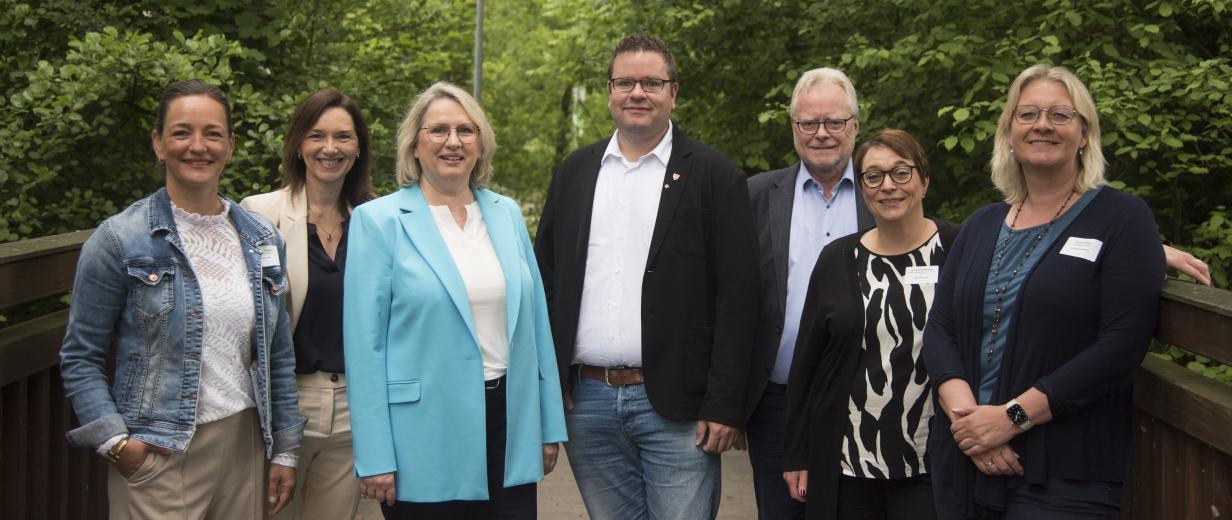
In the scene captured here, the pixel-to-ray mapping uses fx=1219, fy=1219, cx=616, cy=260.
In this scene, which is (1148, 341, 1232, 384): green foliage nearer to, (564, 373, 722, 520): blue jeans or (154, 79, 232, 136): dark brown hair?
(564, 373, 722, 520): blue jeans

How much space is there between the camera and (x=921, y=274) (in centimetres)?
393

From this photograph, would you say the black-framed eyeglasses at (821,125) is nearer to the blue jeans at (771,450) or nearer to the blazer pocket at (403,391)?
the blue jeans at (771,450)

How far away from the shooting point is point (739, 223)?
4.21 meters

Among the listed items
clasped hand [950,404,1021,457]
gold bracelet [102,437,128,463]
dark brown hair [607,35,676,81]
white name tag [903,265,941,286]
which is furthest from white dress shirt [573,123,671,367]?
gold bracelet [102,437,128,463]

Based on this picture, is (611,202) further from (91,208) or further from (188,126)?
(91,208)

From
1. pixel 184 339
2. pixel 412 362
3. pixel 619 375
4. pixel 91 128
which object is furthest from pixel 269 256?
pixel 91 128

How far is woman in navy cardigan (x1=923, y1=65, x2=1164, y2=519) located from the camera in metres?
3.24

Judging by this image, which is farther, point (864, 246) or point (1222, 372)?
point (1222, 372)

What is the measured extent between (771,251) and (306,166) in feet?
5.73

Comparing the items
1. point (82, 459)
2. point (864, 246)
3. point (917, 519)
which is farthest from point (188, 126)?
point (917, 519)

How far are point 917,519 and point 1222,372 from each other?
2235 mm

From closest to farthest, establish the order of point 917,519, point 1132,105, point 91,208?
point 917,519
point 1132,105
point 91,208

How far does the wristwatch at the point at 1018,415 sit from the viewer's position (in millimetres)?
3318

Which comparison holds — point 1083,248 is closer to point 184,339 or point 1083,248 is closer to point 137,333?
point 184,339
